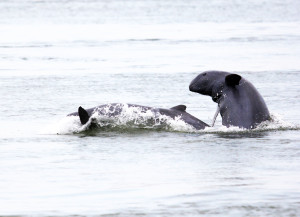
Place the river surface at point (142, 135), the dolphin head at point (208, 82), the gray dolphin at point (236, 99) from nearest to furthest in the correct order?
1. the river surface at point (142, 135)
2. the gray dolphin at point (236, 99)
3. the dolphin head at point (208, 82)

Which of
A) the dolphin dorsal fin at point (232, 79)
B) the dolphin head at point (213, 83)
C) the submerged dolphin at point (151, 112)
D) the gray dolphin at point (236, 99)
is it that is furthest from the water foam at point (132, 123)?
the dolphin dorsal fin at point (232, 79)

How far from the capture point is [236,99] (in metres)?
19.0

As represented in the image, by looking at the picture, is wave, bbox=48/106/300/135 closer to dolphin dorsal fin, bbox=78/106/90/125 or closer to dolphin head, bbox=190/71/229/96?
dolphin dorsal fin, bbox=78/106/90/125

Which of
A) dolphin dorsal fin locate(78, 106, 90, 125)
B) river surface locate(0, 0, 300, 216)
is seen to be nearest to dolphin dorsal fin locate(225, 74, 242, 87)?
river surface locate(0, 0, 300, 216)

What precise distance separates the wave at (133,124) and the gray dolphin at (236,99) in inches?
8.0

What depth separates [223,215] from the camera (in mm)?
12531

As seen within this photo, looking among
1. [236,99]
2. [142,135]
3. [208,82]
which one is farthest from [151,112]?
[236,99]

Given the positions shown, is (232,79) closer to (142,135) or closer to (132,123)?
(142,135)

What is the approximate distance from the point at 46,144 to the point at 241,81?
3.79 meters

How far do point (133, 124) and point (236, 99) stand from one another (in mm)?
1977

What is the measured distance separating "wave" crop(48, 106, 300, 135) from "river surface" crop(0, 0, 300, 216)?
36mm

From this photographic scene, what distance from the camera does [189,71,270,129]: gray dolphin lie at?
18.7 meters

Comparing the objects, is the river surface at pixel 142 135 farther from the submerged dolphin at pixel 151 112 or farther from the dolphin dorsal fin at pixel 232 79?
the dolphin dorsal fin at pixel 232 79

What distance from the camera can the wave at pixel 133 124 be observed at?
62.3 feet
